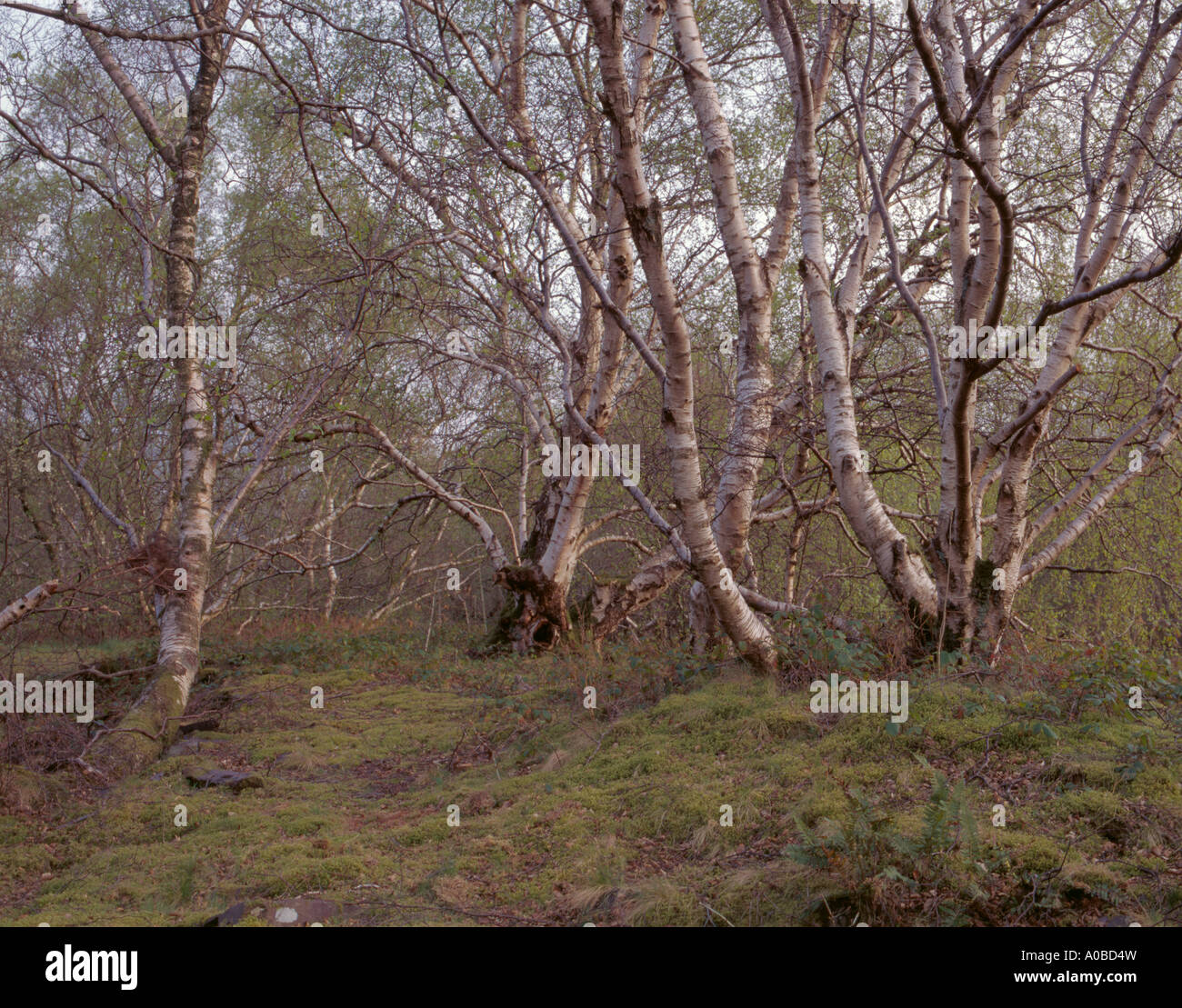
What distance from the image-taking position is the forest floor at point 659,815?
340 centimetres

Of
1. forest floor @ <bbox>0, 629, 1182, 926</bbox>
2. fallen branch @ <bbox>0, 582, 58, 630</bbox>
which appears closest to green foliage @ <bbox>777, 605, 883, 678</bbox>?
forest floor @ <bbox>0, 629, 1182, 926</bbox>

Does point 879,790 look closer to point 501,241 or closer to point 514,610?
point 501,241

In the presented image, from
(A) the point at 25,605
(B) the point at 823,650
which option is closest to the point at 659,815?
(B) the point at 823,650

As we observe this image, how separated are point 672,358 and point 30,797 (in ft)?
16.8

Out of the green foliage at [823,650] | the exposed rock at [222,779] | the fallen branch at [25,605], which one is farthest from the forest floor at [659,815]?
the fallen branch at [25,605]

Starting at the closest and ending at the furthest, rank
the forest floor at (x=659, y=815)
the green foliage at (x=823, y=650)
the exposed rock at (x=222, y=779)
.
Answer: the forest floor at (x=659, y=815)
the green foliage at (x=823, y=650)
the exposed rock at (x=222, y=779)

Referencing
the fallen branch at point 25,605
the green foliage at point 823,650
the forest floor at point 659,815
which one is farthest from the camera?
the fallen branch at point 25,605

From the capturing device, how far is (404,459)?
10.6 m

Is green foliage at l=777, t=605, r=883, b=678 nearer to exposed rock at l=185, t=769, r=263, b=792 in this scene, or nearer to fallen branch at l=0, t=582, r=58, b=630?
exposed rock at l=185, t=769, r=263, b=792

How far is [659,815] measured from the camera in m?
4.61

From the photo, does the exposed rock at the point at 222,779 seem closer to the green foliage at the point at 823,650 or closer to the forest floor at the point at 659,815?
the forest floor at the point at 659,815

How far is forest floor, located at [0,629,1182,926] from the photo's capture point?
134 inches
